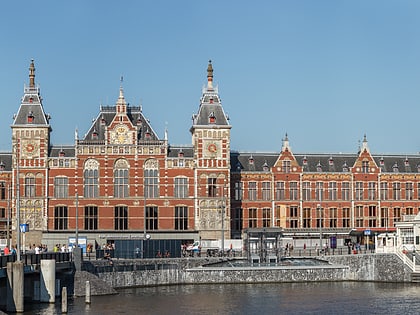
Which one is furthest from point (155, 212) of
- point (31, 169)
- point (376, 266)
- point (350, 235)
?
point (376, 266)

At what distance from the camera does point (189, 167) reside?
331 feet

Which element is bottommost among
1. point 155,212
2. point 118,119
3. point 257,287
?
point 257,287

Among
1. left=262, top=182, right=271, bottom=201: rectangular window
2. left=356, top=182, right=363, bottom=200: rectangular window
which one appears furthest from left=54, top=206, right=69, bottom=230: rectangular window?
left=356, top=182, right=363, bottom=200: rectangular window

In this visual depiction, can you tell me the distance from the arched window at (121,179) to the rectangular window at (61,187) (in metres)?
5.20

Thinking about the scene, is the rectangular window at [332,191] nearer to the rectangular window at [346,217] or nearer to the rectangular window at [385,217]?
the rectangular window at [346,217]

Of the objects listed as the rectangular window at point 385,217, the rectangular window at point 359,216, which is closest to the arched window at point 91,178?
the rectangular window at point 359,216

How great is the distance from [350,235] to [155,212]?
21585 millimetres

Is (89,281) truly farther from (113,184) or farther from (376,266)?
(113,184)

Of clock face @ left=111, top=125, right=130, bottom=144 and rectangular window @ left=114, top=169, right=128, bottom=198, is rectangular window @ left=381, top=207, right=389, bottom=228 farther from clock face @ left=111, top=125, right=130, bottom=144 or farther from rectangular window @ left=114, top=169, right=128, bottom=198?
clock face @ left=111, top=125, right=130, bottom=144

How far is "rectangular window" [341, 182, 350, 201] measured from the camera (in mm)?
107250

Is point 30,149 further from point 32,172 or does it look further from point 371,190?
point 371,190

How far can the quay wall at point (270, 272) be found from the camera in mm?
77375

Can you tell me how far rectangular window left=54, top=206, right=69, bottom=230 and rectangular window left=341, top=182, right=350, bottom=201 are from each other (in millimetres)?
31373

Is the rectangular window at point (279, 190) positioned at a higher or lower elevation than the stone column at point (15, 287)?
higher
